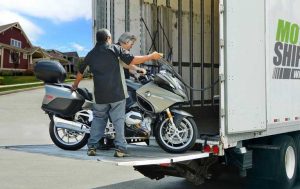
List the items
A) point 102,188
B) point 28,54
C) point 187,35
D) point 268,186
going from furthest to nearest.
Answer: point 28,54, point 187,35, point 102,188, point 268,186

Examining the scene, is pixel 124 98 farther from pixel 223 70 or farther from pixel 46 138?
pixel 46 138

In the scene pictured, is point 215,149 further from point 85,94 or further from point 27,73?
point 27,73

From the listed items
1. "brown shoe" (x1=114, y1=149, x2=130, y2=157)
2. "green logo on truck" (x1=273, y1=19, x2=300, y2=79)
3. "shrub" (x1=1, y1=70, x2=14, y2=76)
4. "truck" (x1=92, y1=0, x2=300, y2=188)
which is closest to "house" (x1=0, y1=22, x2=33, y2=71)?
"shrub" (x1=1, y1=70, x2=14, y2=76)

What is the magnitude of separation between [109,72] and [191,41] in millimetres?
3571

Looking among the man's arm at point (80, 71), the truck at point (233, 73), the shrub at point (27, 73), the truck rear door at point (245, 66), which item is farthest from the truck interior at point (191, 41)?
the shrub at point (27, 73)


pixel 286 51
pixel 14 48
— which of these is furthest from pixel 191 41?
pixel 14 48

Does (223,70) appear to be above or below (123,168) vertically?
above

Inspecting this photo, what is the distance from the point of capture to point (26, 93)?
33969 mm

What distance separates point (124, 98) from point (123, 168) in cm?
447

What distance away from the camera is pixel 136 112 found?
21.0ft

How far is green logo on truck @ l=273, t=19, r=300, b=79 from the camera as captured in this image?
7141mm

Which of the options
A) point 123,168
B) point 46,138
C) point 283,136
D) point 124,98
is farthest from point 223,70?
point 46,138

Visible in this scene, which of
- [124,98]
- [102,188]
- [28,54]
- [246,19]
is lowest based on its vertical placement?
[102,188]

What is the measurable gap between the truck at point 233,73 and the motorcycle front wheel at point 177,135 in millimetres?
155
